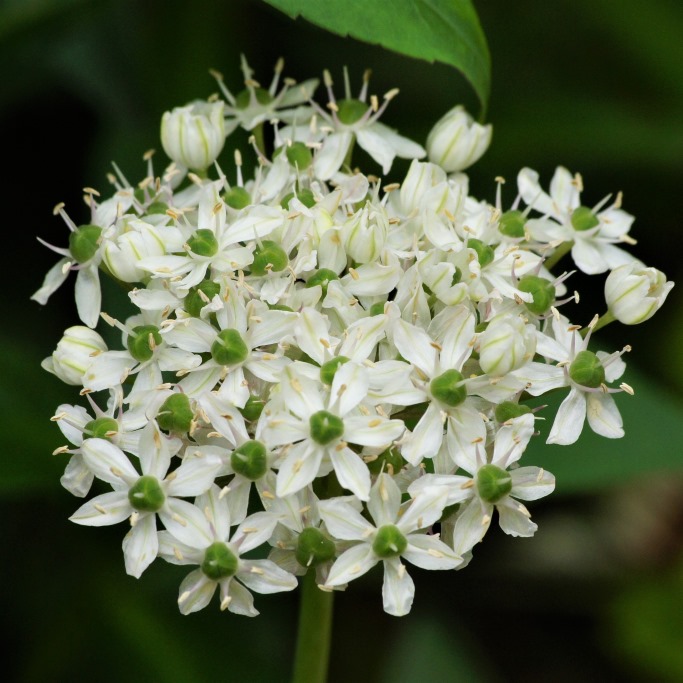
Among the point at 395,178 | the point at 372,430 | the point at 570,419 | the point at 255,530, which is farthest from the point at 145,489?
the point at 395,178

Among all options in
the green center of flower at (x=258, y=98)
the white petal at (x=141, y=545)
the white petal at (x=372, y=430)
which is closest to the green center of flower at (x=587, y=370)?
the white petal at (x=372, y=430)

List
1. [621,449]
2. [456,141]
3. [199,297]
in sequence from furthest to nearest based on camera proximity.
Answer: [621,449] → [456,141] → [199,297]

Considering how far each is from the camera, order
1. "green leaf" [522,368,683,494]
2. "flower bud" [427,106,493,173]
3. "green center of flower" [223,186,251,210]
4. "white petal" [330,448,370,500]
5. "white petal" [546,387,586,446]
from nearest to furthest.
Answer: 1. "white petal" [330,448,370,500]
2. "white petal" [546,387,586,446]
3. "green center of flower" [223,186,251,210]
4. "flower bud" [427,106,493,173]
5. "green leaf" [522,368,683,494]

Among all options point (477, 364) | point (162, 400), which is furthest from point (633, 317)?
point (162, 400)

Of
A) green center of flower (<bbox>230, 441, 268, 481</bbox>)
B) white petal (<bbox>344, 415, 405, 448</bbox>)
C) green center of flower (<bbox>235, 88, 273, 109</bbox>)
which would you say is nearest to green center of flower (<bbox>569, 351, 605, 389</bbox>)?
white petal (<bbox>344, 415, 405, 448</bbox>)

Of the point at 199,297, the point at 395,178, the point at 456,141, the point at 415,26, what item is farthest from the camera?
the point at 395,178

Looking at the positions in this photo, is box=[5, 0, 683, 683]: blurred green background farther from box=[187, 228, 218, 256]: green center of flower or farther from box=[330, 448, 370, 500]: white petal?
box=[330, 448, 370, 500]: white petal

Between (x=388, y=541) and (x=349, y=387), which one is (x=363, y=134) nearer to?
(x=349, y=387)
